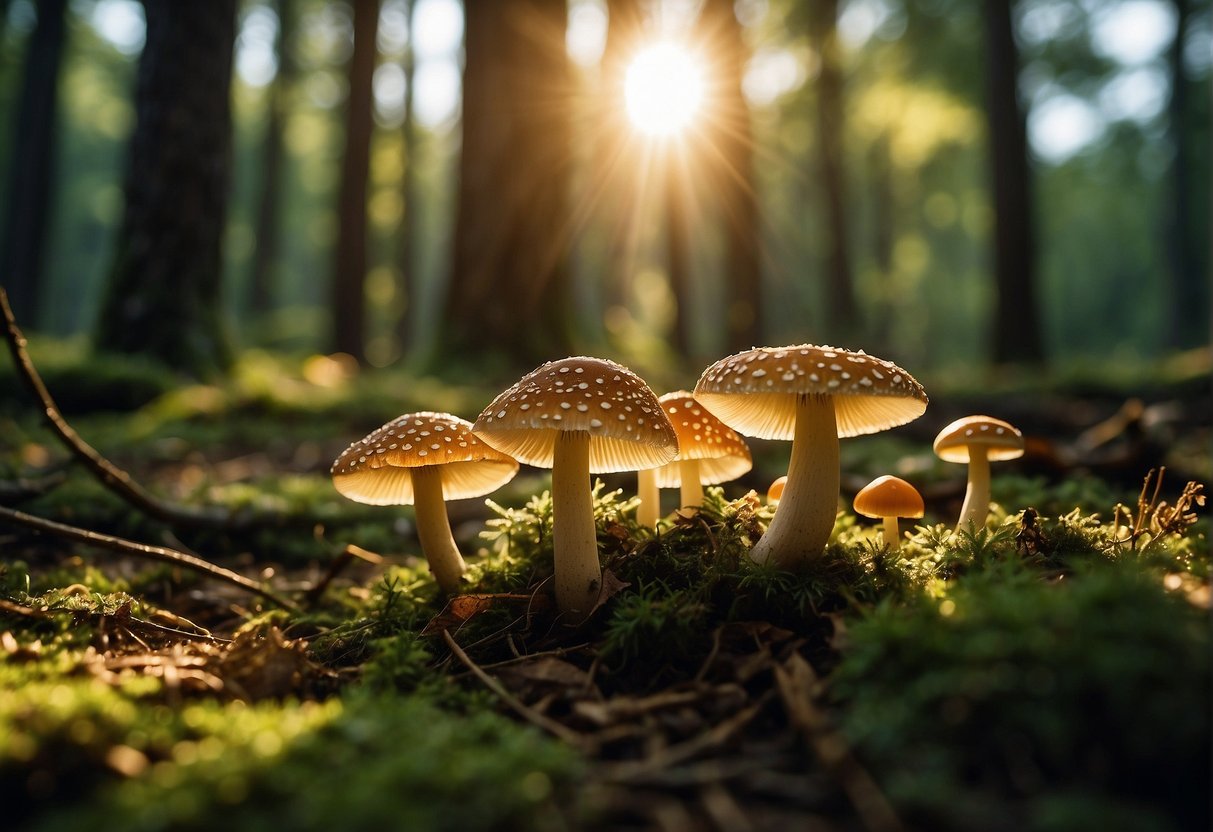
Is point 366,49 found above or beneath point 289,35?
beneath

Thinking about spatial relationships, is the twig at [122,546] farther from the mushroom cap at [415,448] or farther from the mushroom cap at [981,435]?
the mushroom cap at [981,435]

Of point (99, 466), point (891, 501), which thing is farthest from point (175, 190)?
point (891, 501)

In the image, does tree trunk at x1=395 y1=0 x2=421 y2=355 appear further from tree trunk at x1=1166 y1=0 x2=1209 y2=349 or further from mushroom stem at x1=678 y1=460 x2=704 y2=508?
tree trunk at x1=1166 y1=0 x2=1209 y2=349

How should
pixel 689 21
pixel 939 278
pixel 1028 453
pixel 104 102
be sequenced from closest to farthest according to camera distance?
pixel 1028 453 < pixel 689 21 < pixel 104 102 < pixel 939 278

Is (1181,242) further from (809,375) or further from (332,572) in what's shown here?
(332,572)

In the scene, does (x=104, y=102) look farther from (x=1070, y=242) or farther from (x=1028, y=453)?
(x=1070, y=242)

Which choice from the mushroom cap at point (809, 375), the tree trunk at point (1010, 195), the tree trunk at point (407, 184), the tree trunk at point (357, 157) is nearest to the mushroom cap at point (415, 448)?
the mushroom cap at point (809, 375)

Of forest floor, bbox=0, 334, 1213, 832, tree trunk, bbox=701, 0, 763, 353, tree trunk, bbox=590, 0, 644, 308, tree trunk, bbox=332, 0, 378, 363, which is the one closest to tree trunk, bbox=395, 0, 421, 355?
tree trunk, bbox=590, 0, 644, 308

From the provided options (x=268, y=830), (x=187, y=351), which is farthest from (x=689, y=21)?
(x=268, y=830)
